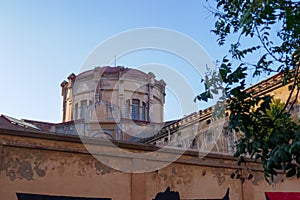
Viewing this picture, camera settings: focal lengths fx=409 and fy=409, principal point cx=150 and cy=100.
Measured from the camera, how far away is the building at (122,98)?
31703 mm

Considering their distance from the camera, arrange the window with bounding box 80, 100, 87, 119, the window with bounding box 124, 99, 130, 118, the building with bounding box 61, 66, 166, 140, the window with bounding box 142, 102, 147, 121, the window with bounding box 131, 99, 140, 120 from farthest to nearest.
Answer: the window with bounding box 142, 102, 147, 121, the window with bounding box 131, 99, 140, 120, the window with bounding box 80, 100, 87, 119, the window with bounding box 124, 99, 130, 118, the building with bounding box 61, 66, 166, 140

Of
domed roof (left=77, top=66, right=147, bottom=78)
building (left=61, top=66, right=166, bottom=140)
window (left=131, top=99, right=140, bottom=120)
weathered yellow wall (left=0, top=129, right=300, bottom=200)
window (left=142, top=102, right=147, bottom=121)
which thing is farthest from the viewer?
domed roof (left=77, top=66, right=147, bottom=78)

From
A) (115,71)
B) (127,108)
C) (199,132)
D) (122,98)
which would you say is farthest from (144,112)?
(199,132)

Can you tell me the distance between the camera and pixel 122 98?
107ft

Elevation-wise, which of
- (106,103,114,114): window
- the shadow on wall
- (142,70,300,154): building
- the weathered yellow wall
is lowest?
the shadow on wall

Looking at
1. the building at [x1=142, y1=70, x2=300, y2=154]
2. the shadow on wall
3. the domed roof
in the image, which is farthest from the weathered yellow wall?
the domed roof

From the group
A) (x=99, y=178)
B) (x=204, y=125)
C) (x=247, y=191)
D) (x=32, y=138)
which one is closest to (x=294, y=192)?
(x=247, y=191)

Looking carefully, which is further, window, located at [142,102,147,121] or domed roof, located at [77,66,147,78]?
domed roof, located at [77,66,147,78]

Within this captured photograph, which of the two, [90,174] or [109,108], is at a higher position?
[109,108]

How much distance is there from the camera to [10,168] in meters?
7.07

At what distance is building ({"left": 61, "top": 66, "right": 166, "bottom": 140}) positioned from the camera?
31.7 m

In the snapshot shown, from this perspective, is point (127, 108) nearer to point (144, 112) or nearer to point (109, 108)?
point (144, 112)

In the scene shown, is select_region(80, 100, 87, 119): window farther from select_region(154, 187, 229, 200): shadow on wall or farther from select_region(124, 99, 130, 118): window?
select_region(154, 187, 229, 200): shadow on wall

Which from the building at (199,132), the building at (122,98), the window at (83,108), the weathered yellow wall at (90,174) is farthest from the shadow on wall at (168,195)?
the window at (83,108)
